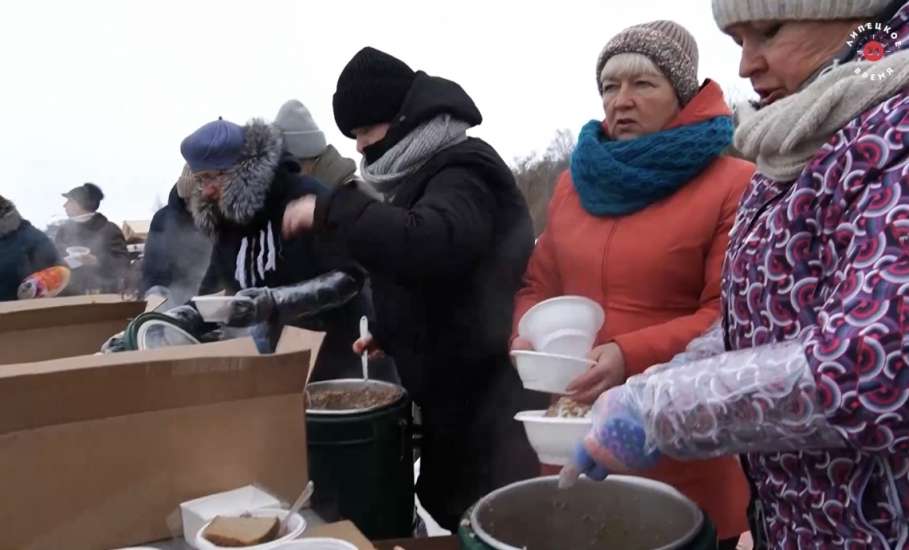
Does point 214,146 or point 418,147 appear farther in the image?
point 214,146

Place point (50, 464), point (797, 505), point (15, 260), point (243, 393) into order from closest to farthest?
1. point (797, 505)
2. point (50, 464)
3. point (243, 393)
4. point (15, 260)

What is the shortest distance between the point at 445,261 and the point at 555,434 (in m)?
0.53

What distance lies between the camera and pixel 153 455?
119 cm

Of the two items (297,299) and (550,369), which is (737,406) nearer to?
(550,369)

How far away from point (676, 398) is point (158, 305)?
5.37ft

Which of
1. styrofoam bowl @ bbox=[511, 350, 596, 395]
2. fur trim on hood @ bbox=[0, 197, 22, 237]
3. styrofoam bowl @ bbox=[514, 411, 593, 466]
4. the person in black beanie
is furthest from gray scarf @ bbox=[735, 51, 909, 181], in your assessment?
fur trim on hood @ bbox=[0, 197, 22, 237]

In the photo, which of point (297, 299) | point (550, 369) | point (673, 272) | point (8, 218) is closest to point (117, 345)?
point (297, 299)

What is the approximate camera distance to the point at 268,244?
242cm

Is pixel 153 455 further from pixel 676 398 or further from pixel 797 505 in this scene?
pixel 797 505

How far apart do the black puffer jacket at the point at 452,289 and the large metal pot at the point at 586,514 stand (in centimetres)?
57

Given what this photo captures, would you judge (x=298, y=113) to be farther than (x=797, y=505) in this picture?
Yes

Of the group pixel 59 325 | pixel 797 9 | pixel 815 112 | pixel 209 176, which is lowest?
pixel 59 325

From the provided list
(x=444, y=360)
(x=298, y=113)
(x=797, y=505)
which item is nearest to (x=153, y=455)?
(x=444, y=360)

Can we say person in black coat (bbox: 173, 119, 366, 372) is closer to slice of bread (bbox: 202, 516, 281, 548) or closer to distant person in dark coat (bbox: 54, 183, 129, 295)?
slice of bread (bbox: 202, 516, 281, 548)
